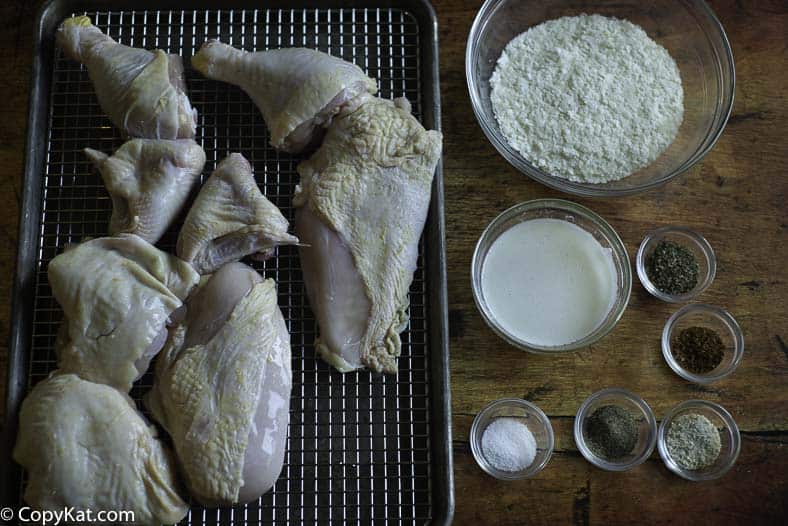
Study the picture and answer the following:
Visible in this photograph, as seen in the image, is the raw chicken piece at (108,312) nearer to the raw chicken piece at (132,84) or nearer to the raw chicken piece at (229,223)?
the raw chicken piece at (229,223)

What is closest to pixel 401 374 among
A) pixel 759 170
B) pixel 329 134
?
pixel 329 134

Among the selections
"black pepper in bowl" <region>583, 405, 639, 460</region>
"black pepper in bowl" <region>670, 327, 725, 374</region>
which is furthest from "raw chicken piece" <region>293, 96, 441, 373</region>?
"black pepper in bowl" <region>670, 327, 725, 374</region>

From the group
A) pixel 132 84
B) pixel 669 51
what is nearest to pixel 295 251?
pixel 132 84

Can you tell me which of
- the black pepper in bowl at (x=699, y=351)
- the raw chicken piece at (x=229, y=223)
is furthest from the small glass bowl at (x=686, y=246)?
the raw chicken piece at (x=229, y=223)

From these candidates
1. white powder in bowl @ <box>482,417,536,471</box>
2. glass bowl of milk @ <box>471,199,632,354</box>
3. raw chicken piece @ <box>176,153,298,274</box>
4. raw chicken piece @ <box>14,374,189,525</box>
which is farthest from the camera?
glass bowl of milk @ <box>471,199,632,354</box>

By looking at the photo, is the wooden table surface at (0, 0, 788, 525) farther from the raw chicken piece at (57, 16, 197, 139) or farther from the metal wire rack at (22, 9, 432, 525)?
the raw chicken piece at (57, 16, 197, 139)

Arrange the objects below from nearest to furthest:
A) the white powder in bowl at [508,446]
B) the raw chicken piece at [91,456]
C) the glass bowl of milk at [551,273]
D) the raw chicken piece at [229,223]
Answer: the raw chicken piece at [91,456]
the raw chicken piece at [229,223]
the white powder in bowl at [508,446]
the glass bowl of milk at [551,273]
